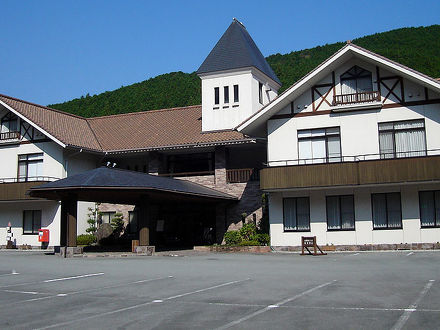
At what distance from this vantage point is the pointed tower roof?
3250 cm

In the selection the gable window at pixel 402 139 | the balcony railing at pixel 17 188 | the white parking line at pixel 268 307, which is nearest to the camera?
the white parking line at pixel 268 307

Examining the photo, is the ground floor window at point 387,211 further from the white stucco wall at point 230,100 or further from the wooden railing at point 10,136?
the wooden railing at point 10,136

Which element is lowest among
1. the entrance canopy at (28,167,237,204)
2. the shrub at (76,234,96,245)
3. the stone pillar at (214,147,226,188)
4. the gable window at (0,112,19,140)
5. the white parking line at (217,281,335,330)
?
the white parking line at (217,281,335,330)

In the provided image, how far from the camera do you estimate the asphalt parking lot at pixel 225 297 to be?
7980 mm

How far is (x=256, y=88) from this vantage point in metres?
32.7

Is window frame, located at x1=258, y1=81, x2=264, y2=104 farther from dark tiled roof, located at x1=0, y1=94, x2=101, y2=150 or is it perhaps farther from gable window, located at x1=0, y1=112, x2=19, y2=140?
gable window, located at x1=0, y1=112, x2=19, y2=140

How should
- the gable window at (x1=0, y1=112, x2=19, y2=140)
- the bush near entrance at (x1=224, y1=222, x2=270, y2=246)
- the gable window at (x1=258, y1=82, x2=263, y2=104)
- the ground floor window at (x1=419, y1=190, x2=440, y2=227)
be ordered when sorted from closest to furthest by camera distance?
the ground floor window at (x1=419, y1=190, x2=440, y2=227) → the bush near entrance at (x1=224, y1=222, x2=270, y2=246) → the gable window at (x1=0, y1=112, x2=19, y2=140) → the gable window at (x1=258, y1=82, x2=263, y2=104)

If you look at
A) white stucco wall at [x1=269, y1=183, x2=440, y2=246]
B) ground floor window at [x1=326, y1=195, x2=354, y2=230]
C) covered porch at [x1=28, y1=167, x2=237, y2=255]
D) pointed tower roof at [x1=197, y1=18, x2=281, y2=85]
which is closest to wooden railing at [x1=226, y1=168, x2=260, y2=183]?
covered porch at [x1=28, y1=167, x2=237, y2=255]

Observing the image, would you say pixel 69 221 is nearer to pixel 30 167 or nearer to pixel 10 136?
pixel 30 167

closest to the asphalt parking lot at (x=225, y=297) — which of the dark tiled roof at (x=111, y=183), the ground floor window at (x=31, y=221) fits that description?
the dark tiled roof at (x=111, y=183)

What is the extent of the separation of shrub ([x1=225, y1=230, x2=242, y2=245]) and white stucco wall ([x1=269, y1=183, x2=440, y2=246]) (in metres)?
2.25

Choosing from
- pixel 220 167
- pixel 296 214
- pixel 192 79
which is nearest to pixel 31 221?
pixel 220 167

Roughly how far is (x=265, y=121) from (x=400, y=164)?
7.06 metres

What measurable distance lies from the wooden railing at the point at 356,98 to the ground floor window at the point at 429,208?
16.2 ft
